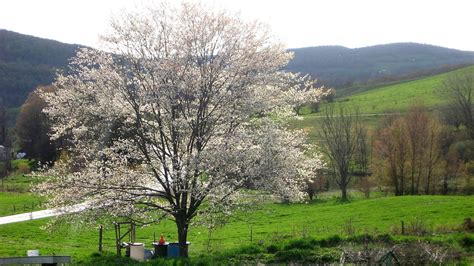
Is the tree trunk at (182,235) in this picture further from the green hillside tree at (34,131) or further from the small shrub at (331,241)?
the green hillside tree at (34,131)

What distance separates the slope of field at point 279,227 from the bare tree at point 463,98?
3563 cm

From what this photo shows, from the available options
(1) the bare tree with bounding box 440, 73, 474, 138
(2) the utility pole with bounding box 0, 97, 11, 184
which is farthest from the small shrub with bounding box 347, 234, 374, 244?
(2) the utility pole with bounding box 0, 97, 11, 184

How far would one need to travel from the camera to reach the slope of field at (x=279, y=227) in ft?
93.7

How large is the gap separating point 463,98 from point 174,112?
6914 cm

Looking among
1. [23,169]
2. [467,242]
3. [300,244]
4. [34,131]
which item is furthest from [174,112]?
[34,131]

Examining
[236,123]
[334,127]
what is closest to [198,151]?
[236,123]

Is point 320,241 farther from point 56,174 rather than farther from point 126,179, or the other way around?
point 56,174

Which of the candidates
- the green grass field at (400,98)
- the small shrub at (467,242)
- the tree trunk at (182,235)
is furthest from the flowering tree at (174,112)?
the green grass field at (400,98)

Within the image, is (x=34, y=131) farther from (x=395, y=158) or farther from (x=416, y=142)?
(x=416, y=142)

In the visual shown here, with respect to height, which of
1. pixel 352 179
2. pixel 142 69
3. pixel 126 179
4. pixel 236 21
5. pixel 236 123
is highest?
pixel 236 21

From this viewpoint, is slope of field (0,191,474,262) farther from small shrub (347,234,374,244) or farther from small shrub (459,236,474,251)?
small shrub (347,234,374,244)

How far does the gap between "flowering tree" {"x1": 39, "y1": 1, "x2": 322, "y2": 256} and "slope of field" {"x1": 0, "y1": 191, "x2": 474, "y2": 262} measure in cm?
401

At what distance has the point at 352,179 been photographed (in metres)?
68.2

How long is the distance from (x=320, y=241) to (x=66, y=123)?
1212 centimetres
